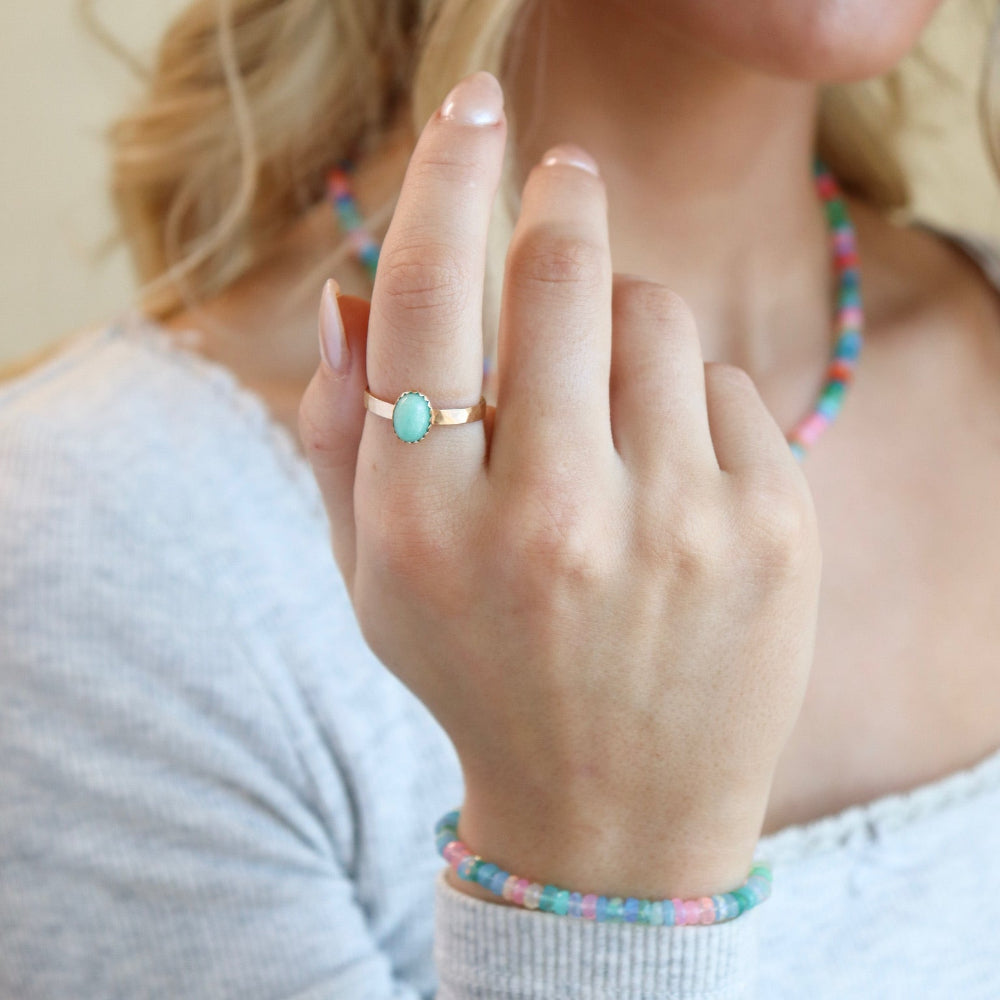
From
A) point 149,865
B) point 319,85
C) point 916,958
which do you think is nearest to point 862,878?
point 916,958

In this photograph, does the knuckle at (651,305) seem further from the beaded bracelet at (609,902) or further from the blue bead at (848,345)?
the blue bead at (848,345)

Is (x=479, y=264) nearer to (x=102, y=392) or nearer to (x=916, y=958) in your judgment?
(x=102, y=392)

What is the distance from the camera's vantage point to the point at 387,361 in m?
0.56

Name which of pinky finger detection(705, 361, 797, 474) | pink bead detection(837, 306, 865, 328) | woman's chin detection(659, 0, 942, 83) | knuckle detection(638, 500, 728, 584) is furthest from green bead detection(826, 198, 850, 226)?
knuckle detection(638, 500, 728, 584)

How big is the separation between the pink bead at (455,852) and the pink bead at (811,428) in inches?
20.7

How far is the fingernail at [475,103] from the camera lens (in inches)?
22.2

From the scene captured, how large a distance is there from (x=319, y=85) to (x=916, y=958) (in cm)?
90

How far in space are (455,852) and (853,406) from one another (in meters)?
0.62

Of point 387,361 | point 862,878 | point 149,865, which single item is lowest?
point 149,865

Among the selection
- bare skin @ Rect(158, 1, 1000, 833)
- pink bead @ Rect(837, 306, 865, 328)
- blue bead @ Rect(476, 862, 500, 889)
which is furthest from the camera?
pink bead @ Rect(837, 306, 865, 328)

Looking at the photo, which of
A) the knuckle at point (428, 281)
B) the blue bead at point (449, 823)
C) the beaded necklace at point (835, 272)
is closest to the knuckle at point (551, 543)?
the knuckle at point (428, 281)

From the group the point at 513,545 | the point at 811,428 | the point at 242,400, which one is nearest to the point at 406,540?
the point at 513,545

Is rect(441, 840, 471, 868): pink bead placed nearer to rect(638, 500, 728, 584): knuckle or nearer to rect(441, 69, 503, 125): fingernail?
rect(638, 500, 728, 584): knuckle

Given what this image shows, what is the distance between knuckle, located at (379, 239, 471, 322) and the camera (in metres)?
0.55
